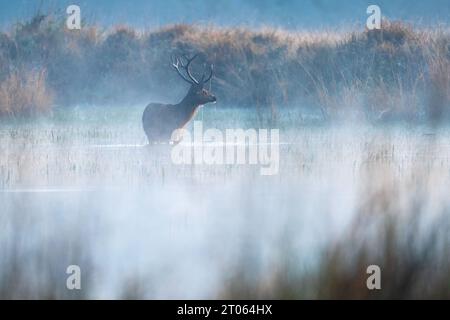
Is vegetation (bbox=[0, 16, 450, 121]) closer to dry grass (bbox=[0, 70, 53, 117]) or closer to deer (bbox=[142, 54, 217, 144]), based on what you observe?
dry grass (bbox=[0, 70, 53, 117])

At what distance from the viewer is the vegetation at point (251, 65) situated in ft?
45.3

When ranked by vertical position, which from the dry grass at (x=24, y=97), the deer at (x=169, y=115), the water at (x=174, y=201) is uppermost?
the dry grass at (x=24, y=97)

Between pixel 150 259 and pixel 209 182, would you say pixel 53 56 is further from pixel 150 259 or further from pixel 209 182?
pixel 150 259

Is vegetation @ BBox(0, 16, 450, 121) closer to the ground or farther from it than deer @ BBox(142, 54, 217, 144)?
farther from it

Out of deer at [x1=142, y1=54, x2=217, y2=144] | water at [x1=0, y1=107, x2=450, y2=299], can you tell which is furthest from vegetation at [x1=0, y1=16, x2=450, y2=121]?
deer at [x1=142, y1=54, x2=217, y2=144]

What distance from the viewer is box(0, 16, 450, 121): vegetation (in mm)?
13797

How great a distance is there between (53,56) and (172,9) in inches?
215

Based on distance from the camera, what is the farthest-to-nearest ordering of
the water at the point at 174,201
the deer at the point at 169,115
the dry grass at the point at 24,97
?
the dry grass at the point at 24,97 < the deer at the point at 169,115 < the water at the point at 174,201

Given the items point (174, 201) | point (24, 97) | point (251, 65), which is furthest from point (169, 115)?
point (251, 65)

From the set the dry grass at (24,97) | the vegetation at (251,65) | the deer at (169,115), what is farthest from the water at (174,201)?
the vegetation at (251,65)

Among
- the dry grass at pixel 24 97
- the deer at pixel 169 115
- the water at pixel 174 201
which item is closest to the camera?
the water at pixel 174 201

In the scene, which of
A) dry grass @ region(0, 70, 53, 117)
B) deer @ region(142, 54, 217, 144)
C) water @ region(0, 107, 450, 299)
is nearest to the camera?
water @ region(0, 107, 450, 299)

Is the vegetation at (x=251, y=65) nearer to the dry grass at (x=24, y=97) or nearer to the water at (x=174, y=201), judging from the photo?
the dry grass at (x=24, y=97)
